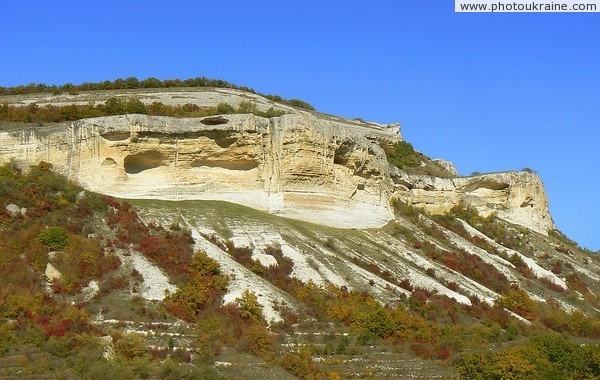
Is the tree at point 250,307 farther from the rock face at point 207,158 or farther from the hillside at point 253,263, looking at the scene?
the rock face at point 207,158

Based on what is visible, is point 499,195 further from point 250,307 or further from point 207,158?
point 250,307

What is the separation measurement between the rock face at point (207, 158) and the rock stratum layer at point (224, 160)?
5 centimetres

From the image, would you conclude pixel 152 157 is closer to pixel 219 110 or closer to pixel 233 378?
pixel 219 110

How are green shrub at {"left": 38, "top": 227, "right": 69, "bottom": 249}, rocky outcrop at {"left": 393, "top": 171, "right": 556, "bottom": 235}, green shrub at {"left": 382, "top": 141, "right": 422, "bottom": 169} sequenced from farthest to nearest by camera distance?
green shrub at {"left": 382, "top": 141, "right": 422, "bottom": 169} → rocky outcrop at {"left": 393, "top": 171, "right": 556, "bottom": 235} → green shrub at {"left": 38, "top": 227, "right": 69, "bottom": 249}

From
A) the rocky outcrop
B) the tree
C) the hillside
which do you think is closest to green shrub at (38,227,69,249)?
the hillside

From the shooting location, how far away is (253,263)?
41.6 meters

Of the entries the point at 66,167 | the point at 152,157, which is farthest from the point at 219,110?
the point at 66,167

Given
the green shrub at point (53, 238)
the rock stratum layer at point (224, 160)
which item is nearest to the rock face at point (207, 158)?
the rock stratum layer at point (224, 160)

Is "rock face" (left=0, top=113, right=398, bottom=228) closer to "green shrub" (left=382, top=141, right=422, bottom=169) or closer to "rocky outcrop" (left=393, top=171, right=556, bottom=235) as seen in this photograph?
"rocky outcrop" (left=393, top=171, right=556, bottom=235)

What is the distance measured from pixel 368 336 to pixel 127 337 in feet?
34.1

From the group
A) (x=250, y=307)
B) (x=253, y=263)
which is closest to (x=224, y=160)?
(x=253, y=263)

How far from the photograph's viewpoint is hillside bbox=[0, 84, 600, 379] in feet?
109

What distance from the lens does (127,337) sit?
32.0 m

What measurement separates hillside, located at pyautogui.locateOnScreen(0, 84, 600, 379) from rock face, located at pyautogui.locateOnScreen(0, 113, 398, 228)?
0.09 m
